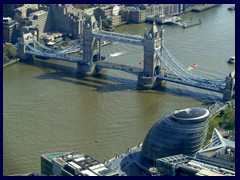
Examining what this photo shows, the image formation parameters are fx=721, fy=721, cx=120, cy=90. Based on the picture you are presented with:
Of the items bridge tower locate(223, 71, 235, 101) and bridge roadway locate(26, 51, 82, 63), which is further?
bridge roadway locate(26, 51, 82, 63)

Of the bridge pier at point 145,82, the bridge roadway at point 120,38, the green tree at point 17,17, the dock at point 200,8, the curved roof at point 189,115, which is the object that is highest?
the bridge roadway at point 120,38

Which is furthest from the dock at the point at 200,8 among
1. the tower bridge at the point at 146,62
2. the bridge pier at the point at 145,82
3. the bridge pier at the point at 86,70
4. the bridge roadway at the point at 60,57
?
the bridge pier at the point at 145,82

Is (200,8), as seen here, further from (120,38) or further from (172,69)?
(172,69)

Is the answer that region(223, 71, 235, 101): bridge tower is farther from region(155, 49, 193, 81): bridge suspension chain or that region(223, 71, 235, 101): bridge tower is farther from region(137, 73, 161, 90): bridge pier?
region(137, 73, 161, 90): bridge pier

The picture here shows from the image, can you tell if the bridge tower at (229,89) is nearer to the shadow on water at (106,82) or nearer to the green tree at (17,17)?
the shadow on water at (106,82)

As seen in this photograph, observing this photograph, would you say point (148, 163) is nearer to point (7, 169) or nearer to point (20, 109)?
point (7, 169)

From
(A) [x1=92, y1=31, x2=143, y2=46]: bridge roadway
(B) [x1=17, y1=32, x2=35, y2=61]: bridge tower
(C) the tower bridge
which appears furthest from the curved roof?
(B) [x1=17, y1=32, x2=35, y2=61]: bridge tower

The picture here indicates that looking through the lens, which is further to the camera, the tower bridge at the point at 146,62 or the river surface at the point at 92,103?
the tower bridge at the point at 146,62
